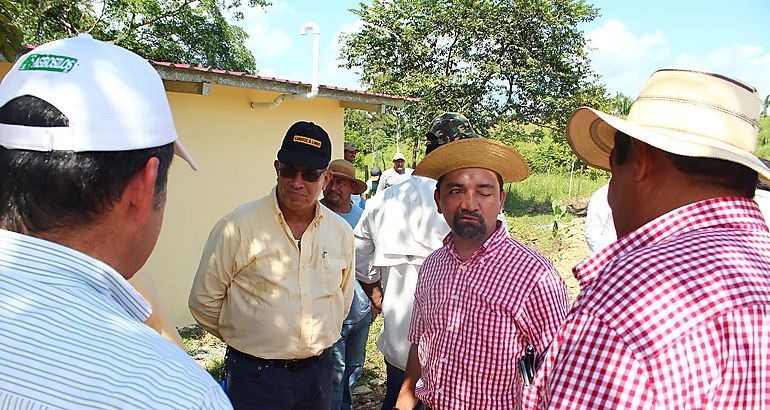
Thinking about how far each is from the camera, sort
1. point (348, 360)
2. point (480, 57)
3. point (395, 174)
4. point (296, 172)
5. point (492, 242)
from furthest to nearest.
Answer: point (480, 57) < point (395, 174) < point (348, 360) < point (296, 172) < point (492, 242)

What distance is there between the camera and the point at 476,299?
7.98ft

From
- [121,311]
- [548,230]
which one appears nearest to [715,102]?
[121,311]

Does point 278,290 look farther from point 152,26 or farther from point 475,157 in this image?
point 152,26

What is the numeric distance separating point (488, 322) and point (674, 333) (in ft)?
4.24

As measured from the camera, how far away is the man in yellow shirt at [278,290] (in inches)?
116

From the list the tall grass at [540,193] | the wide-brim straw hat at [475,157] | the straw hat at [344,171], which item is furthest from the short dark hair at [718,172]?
the tall grass at [540,193]

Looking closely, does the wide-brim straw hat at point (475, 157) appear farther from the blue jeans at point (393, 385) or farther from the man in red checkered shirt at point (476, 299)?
the blue jeans at point (393, 385)

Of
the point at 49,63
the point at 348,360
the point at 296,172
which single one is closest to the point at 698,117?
the point at 49,63

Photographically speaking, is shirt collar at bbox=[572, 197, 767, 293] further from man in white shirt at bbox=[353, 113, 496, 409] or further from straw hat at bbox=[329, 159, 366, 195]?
straw hat at bbox=[329, 159, 366, 195]

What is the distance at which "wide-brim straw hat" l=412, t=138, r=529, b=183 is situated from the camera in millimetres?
2818

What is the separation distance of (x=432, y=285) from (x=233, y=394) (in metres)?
1.22

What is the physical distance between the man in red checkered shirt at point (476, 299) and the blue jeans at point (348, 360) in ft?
4.50

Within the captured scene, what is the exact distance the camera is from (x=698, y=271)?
3.86ft

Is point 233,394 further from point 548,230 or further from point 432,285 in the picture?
point 548,230
